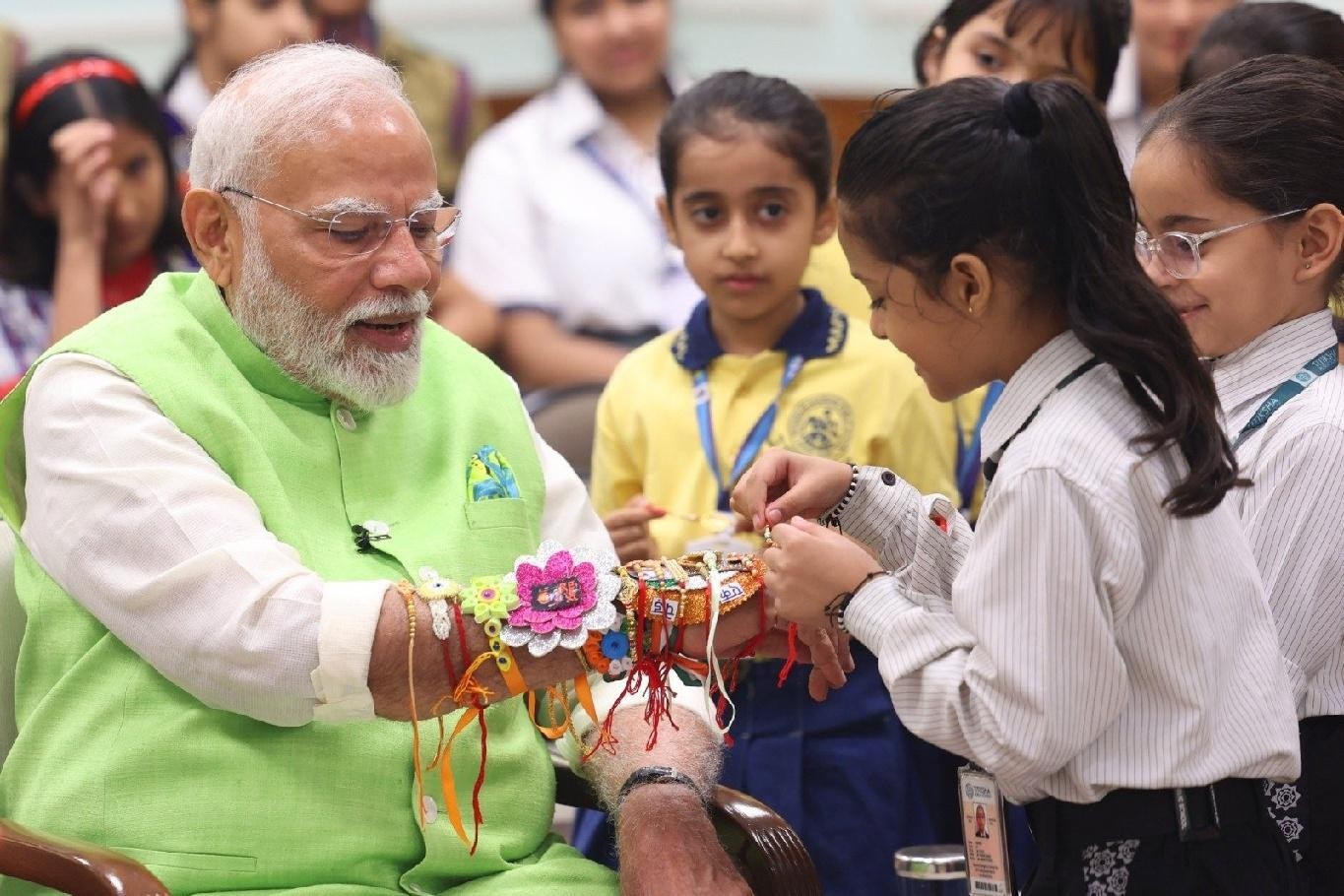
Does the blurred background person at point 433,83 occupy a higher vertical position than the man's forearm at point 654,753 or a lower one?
higher

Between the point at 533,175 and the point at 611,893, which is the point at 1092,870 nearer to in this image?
the point at 611,893

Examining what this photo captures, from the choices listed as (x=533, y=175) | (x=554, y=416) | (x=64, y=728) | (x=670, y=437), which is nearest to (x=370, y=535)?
(x=64, y=728)

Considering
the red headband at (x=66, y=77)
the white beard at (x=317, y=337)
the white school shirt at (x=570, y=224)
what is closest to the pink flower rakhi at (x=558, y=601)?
the white beard at (x=317, y=337)

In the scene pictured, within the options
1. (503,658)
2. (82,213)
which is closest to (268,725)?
(503,658)

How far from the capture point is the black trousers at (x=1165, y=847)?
2.14 meters

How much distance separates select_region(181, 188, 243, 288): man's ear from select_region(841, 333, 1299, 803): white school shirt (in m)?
1.15

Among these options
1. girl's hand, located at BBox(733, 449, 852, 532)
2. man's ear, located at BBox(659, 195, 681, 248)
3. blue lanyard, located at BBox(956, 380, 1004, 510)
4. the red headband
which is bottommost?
girl's hand, located at BBox(733, 449, 852, 532)

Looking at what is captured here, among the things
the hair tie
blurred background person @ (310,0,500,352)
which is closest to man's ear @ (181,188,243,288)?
the hair tie

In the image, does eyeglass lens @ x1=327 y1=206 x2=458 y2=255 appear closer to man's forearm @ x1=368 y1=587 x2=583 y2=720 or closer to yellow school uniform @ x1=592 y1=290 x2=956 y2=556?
man's forearm @ x1=368 y1=587 x2=583 y2=720

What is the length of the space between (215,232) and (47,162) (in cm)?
258

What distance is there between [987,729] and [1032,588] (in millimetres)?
172

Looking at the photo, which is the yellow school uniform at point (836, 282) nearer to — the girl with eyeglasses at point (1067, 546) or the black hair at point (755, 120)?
the black hair at point (755, 120)

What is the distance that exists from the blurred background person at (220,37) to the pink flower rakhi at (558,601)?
11.7ft

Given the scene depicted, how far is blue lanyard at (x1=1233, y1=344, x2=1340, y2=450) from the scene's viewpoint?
2564mm
